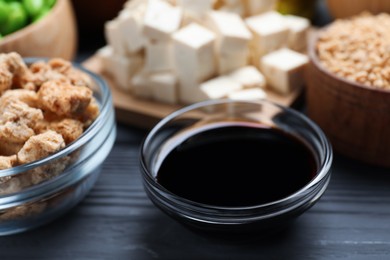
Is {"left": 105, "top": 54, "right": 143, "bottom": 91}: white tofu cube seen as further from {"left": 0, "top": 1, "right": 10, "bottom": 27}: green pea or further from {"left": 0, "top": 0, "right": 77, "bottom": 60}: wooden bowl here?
{"left": 0, "top": 1, "right": 10, "bottom": 27}: green pea

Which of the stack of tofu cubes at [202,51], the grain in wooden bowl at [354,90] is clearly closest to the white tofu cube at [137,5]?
the stack of tofu cubes at [202,51]

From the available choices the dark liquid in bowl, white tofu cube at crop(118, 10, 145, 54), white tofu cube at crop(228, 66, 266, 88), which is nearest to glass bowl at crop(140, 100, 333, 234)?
the dark liquid in bowl

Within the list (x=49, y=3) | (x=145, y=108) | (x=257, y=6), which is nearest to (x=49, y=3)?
(x=49, y=3)

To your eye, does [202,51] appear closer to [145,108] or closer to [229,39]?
[229,39]

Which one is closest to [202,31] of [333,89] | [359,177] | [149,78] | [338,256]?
[149,78]

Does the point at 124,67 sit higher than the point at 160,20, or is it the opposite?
the point at 160,20

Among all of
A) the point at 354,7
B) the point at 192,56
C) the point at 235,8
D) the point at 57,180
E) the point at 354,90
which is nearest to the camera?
the point at 57,180

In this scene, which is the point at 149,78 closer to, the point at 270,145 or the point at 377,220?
the point at 270,145
